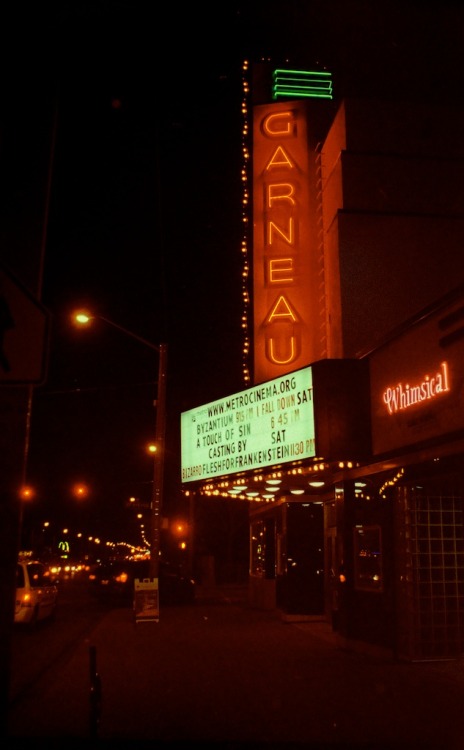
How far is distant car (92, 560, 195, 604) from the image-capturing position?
26.0m

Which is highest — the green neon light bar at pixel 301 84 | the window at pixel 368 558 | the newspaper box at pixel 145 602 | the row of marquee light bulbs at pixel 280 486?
the green neon light bar at pixel 301 84

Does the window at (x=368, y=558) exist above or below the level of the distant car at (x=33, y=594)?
above

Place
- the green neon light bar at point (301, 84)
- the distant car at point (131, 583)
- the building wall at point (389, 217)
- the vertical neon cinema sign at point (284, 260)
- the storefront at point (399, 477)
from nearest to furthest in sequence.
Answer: the storefront at point (399, 477), the building wall at point (389, 217), the vertical neon cinema sign at point (284, 260), the green neon light bar at point (301, 84), the distant car at point (131, 583)

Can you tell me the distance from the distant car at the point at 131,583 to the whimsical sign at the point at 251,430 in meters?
9.93

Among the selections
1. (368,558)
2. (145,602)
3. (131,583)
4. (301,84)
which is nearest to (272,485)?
(368,558)

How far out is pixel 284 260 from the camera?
17156mm

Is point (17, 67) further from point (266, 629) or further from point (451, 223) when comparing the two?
point (266, 629)

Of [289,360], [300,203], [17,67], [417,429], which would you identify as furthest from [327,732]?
[300,203]

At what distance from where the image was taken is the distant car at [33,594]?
1775 centimetres

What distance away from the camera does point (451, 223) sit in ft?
49.3

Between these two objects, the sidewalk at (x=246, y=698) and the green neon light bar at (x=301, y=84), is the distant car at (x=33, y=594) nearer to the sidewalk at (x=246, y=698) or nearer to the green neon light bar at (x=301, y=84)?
the sidewalk at (x=246, y=698)

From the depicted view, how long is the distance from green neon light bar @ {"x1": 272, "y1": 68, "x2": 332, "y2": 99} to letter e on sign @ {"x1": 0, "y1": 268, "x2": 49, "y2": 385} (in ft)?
52.7

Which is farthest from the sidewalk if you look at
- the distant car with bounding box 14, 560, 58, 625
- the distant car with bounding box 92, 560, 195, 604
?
the distant car with bounding box 92, 560, 195, 604

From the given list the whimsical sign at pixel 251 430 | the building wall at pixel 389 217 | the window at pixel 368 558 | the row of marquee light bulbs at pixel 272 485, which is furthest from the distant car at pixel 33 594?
the building wall at pixel 389 217
